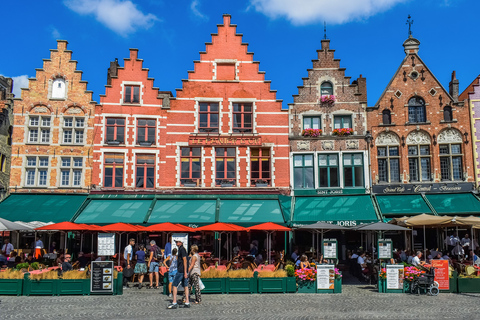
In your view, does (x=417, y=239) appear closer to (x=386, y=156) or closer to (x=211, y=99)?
(x=386, y=156)

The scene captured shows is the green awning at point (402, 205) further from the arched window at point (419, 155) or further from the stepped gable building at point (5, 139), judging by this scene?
the stepped gable building at point (5, 139)

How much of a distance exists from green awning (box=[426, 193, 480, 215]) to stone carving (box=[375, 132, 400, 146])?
131 inches

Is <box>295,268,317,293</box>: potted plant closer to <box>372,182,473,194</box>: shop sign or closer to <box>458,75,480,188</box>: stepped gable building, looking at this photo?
<box>372,182,473,194</box>: shop sign

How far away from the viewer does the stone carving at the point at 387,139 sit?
26.3 metres

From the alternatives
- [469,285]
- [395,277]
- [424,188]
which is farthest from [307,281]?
[424,188]

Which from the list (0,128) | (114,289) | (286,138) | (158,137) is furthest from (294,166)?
(0,128)

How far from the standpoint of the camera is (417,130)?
85.8 ft

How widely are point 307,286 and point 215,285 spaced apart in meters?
3.12

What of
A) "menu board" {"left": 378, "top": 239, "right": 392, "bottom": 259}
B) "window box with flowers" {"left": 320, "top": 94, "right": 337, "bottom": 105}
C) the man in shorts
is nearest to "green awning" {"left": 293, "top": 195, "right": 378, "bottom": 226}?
"window box with flowers" {"left": 320, "top": 94, "right": 337, "bottom": 105}

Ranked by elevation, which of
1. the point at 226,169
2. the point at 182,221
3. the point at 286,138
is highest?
the point at 286,138

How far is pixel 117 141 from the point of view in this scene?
26.1 meters

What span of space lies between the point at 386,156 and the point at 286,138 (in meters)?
5.43

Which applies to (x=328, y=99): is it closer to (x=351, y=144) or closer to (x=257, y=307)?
(x=351, y=144)

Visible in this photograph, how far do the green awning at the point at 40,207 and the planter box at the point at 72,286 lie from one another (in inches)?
325
